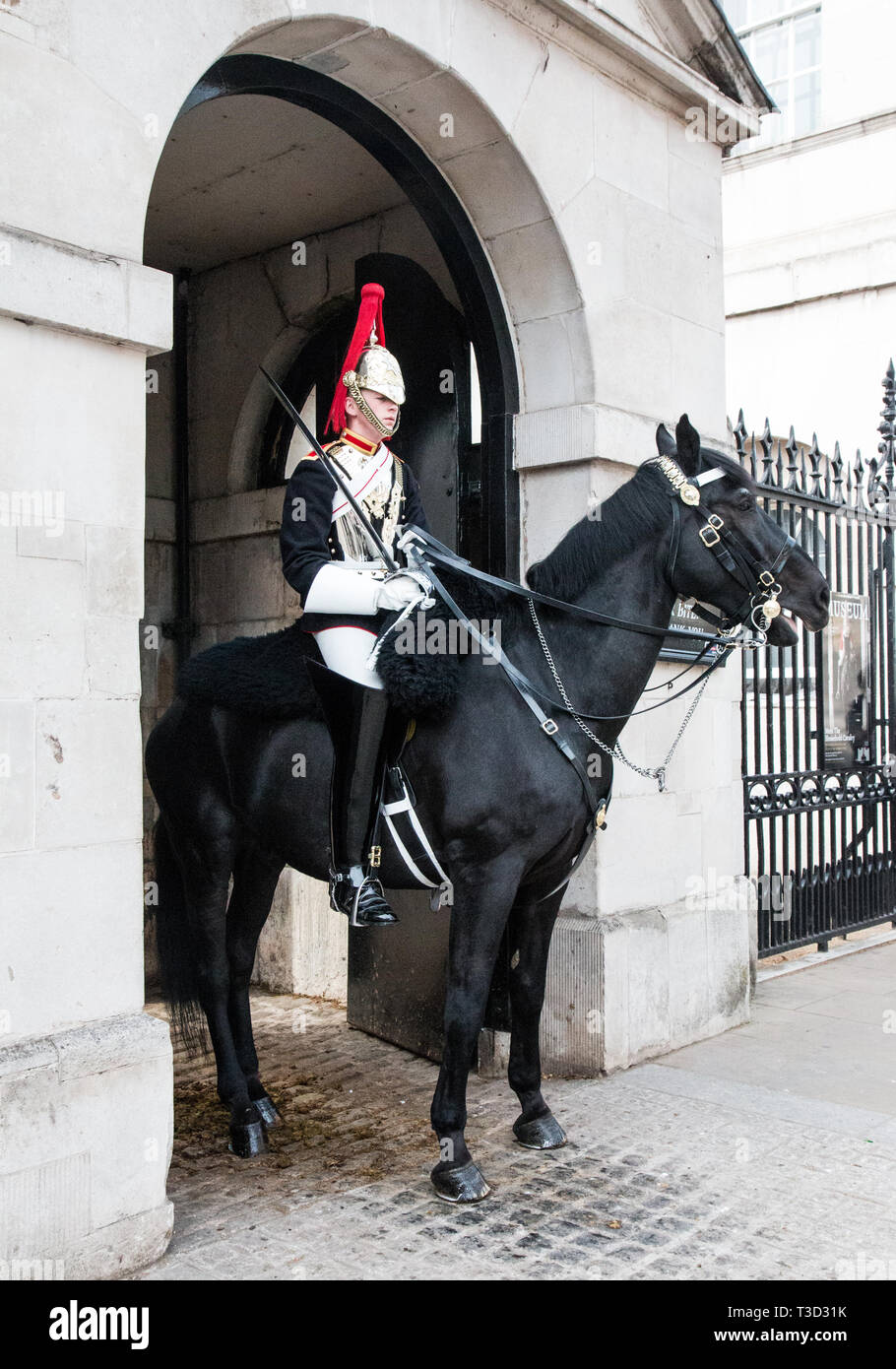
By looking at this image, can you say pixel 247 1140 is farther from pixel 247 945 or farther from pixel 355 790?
pixel 355 790

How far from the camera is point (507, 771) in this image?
4.07 metres

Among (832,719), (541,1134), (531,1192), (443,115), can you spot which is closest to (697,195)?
(443,115)

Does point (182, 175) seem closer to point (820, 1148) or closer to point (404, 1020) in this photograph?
point (404, 1020)

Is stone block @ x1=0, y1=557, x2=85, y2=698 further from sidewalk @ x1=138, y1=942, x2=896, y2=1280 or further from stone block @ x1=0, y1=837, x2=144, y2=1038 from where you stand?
sidewalk @ x1=138, y1=942, x2=896, y2=1280

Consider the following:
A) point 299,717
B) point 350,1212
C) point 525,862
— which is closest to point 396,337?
point 299,717

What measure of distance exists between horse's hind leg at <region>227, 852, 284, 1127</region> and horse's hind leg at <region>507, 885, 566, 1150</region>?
3.38 ft

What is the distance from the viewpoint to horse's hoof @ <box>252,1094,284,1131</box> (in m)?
4.79

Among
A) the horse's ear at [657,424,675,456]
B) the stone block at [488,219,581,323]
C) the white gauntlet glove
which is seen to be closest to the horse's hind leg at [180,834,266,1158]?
the white gauntlet glove

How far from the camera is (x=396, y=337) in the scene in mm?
6121

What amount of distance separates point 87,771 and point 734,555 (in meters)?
2.26

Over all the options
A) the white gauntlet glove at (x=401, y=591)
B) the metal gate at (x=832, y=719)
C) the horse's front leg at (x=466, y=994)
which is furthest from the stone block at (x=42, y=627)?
the metal gate at (x=832, y=719)

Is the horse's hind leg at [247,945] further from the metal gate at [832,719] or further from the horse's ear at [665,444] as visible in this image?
the metal gate at [832,719]

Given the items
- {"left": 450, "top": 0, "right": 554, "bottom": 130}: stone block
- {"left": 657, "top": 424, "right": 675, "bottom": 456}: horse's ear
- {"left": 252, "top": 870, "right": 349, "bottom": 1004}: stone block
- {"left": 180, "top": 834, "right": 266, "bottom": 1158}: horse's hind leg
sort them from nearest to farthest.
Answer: {"left": 657, "top": 424, "right": 675, "bottom": 456}: horse's ear → {"left": 180, "top": 834, "right": 266, "bottom": 1158}: horse's hind leg → {"left": 450, "top": 0, "right": 554, "bottom": 130}: stone block → {"left": 252, "top": 870, "right": 349, "bottom": 1004}: stone block

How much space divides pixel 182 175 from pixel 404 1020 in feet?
15.0
